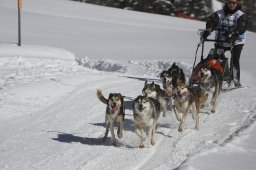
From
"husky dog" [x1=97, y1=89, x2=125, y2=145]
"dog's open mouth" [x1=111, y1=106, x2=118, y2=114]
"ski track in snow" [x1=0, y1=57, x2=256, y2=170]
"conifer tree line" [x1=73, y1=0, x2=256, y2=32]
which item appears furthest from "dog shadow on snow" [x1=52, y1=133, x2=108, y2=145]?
"conifer tree line" [x1=73, y1=0, x2=256, y2=32]

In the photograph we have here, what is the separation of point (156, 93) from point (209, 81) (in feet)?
3.64

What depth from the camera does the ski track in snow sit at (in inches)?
245

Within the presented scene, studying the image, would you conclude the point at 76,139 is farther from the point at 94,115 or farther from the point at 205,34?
the point at 205,34

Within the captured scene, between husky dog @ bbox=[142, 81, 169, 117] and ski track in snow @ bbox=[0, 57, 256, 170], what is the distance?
0.23 meters

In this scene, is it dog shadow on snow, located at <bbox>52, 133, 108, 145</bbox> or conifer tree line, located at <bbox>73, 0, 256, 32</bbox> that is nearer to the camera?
dog shadow on snow, located at <bbox>52, 133, 108, 145</bbox>

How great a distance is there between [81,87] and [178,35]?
464 inches

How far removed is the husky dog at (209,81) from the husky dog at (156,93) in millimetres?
708

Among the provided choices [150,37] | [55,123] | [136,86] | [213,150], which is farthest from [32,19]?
[213,150]

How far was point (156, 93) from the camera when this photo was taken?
8.08m

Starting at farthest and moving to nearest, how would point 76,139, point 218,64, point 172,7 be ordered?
point 172,7 → point 218,64 → point 76,139

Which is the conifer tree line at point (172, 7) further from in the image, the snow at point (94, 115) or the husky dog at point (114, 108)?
the husky dog at point (114, 108)

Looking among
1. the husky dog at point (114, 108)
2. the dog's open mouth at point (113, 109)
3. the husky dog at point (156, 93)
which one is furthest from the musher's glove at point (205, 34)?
the dog's open mouth at point (113, 109)

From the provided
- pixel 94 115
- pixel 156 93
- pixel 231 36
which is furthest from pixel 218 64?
pixel 94 115

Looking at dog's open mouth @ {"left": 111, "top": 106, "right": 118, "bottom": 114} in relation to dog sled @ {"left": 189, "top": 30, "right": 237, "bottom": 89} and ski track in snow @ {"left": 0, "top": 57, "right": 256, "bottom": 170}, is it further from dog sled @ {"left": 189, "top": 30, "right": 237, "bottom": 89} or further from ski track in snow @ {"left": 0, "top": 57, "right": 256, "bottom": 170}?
dog sled @ {"left": 189, "top": 30, "right": 237, "bottom": 89}
